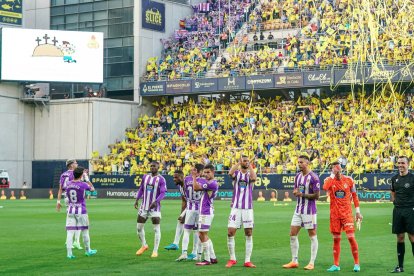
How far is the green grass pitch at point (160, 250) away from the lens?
669 inches

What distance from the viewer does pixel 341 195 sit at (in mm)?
16938

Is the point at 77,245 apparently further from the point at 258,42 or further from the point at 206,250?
the point at 258,42

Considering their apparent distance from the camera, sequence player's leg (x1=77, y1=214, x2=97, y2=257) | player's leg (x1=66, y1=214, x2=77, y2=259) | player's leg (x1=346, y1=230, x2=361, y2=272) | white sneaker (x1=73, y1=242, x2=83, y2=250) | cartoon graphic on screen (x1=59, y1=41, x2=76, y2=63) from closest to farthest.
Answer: player's leg (x1=346, y1=230, x2=361, y2=272) < player's leg (x1=66, y1=214, x2=77, y2=259) < player's leg (x1=77, y1=214, x2=97, y2=257) < white sneaker (x1=73, y1=242, x2=83, y2=250) < cartoon graphic on screen (x1=59, y1=41, x2=76, y2=63)

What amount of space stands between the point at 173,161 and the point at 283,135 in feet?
28.9

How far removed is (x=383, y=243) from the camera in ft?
73.3

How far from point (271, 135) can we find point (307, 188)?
37.7 meters

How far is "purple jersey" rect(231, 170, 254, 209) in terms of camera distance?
17.6m

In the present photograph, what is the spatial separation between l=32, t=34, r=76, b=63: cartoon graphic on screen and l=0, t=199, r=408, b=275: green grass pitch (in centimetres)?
2942

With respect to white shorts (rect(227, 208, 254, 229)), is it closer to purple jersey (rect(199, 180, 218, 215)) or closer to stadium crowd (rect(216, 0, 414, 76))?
purple jersey (rect(199, 180, 218, 215))

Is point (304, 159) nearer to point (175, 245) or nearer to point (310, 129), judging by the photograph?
point (175, 245)

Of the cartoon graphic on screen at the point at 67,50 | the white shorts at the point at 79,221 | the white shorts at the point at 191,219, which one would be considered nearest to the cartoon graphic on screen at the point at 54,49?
the cartoon graphic on screen at the point at 67,50

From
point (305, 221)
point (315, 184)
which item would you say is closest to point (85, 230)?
point (305, 221)

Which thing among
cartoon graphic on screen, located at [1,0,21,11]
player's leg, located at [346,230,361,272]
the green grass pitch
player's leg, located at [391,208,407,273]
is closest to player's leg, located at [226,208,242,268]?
the green grass pitch

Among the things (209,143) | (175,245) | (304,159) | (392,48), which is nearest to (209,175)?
(304,159)
